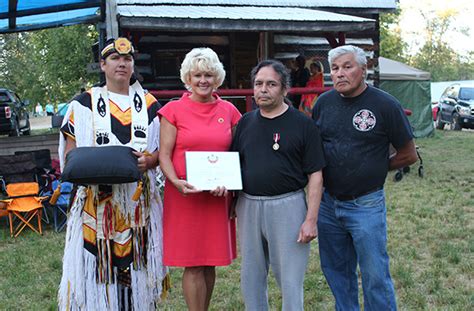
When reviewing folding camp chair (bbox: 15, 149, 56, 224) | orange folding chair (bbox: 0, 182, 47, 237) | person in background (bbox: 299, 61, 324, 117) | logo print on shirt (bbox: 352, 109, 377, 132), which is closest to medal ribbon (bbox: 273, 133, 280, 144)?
logo print on shirt (bbox: 352, 109, 377, 132)

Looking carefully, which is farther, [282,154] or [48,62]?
[48,62]

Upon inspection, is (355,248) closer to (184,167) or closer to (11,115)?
(184,167)

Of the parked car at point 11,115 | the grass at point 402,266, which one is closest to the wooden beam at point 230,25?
the grass at point 402,266

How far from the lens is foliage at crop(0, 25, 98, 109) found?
70.1 feet

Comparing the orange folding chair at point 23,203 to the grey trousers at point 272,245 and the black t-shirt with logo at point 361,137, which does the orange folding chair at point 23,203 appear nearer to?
the grey trousers at point 272,245

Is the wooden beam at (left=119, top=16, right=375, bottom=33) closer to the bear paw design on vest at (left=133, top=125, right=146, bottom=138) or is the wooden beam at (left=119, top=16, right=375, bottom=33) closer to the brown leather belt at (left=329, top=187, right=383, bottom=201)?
the bear paw design on vest at (left=133, top=125, right=146, bottom=138)

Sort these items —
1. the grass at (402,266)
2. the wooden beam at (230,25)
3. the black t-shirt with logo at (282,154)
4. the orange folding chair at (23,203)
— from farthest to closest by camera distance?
the wooden beam at (230,25)
the orange folding chair at (23,203)
the grass at (402,266)
the black t-shirt with logo at (282,154)

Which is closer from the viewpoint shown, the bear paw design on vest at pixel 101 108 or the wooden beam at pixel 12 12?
the bear paw design on vest at pixel 101 108

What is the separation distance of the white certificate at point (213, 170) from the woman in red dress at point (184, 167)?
3.5 inches

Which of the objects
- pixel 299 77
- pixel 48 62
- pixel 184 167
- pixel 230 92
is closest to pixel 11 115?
pixel 48 62

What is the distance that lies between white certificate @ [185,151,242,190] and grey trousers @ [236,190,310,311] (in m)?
0.15

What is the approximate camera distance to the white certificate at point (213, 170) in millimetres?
2949

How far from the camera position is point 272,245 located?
9.84ft

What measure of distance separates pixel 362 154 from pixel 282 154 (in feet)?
1.43
